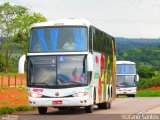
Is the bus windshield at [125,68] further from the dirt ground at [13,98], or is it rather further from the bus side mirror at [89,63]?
the bus side mirror at [89,63]

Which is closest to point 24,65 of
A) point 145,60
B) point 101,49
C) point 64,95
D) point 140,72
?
Answer: point 64,95

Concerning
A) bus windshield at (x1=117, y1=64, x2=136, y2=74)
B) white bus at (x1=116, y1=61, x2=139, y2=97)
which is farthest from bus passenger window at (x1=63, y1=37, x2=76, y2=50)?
white bus at (x1=116, y1=61, x2=139, y2=97)

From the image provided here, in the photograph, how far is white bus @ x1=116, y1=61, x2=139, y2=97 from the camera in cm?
6041

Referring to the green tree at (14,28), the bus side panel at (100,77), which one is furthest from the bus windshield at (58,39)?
the green tree at (14,28)

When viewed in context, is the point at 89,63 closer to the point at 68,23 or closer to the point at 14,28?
the point at 68,23

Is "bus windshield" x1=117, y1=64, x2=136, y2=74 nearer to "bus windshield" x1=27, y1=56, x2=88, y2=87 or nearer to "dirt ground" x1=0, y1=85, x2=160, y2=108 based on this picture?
"dirt ground" x1=0, y1=85, x2=160, y2=108

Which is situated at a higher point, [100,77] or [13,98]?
[100,77]

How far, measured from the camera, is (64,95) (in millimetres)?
26047

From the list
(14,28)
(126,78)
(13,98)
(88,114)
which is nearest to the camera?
(88,114)

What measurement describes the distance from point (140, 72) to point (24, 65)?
304 ft

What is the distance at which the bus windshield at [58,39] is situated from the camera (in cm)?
2655

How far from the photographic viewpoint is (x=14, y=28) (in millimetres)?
104188

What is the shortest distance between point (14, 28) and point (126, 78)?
45619 millimetres

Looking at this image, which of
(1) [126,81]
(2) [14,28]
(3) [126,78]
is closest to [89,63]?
(3) [126,78]
